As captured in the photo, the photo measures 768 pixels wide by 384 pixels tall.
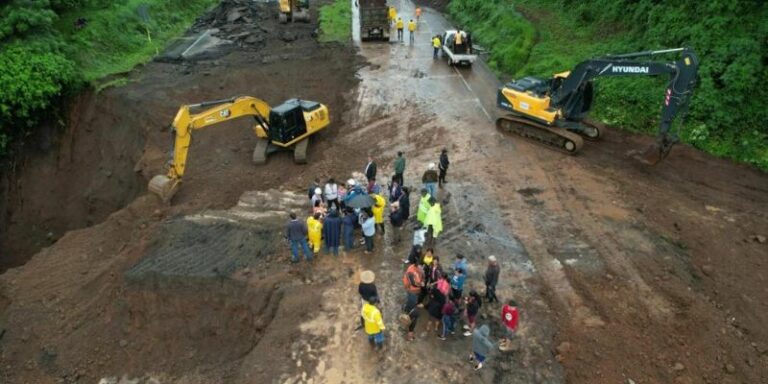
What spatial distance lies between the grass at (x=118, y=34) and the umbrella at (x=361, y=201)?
17.6 metres

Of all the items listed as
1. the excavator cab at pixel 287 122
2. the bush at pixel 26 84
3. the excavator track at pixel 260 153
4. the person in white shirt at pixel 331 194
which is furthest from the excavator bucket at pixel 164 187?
the bush at pixel 26 84

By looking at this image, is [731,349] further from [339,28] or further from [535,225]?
[339,28]

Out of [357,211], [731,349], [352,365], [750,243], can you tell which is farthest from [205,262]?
[750,243]

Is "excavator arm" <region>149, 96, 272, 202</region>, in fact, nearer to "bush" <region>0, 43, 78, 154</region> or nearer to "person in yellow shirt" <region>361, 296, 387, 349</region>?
"person in yellow shirt" <region>361, 296, 387, 349</region>

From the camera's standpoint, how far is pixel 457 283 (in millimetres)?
10547

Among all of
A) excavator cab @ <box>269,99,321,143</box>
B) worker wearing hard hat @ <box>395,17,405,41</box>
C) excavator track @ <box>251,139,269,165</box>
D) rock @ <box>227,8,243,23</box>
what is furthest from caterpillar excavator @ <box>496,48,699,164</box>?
rock @ <box>227,8,243,23</box>

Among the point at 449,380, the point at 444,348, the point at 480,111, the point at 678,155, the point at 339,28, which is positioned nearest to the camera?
the point at 449,380

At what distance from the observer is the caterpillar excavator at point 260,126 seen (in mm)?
15188

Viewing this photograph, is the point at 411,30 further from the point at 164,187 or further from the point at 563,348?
the point at 563,348

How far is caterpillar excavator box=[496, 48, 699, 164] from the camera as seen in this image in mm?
15289

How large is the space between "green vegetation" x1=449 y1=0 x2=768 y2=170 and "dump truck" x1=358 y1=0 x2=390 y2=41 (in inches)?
270

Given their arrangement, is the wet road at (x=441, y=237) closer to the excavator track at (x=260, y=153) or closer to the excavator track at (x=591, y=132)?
the excavator track at (x=591, y=132)

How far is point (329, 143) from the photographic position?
758 inches

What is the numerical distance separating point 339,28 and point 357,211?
22358 millimetres
